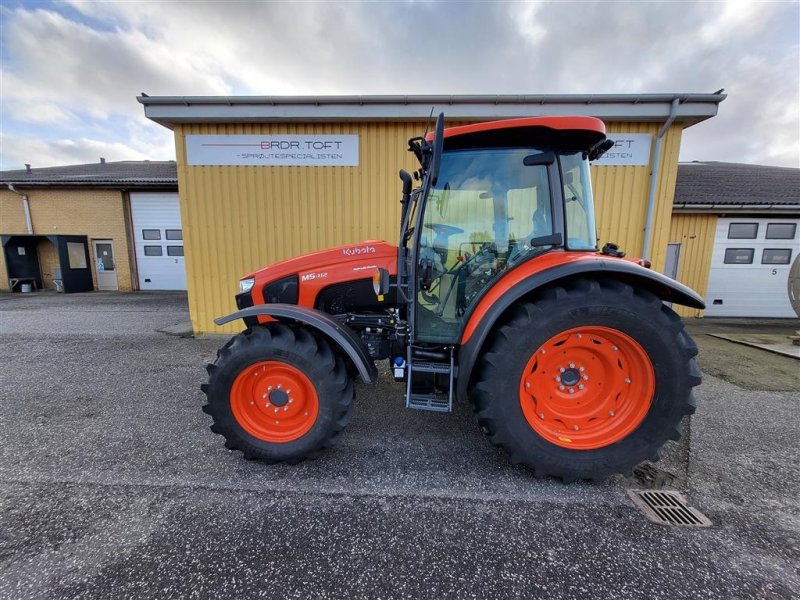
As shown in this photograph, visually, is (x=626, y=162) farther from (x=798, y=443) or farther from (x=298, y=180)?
(x=298, y=180)

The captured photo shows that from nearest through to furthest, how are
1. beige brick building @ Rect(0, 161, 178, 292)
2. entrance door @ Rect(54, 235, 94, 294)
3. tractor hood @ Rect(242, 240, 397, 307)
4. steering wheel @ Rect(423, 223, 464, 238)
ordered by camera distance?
1. steering wheel @ Rect(423, 223, 464, 238)
2. tractor hood @ Rect(242, 240, 397, 307)
3. entrance door @ Rect(54, 235, 94, 294)
4. beige brick building @ Rect(0, 161, 178, 292)

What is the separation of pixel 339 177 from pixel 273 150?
1095mm

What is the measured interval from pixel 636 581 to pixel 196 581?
197 centimetres

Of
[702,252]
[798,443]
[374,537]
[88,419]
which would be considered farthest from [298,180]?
[702,252]

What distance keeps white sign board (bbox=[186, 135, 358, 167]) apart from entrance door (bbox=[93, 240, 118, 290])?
9.71m

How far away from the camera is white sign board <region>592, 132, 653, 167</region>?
499 centimetres

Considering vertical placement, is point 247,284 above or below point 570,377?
above

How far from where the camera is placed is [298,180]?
17.2 ft

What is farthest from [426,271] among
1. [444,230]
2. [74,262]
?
[74,262]

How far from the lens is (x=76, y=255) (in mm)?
11695

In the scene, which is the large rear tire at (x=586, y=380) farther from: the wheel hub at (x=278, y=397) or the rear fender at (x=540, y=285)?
the wheel hub at (x=278, y=397)

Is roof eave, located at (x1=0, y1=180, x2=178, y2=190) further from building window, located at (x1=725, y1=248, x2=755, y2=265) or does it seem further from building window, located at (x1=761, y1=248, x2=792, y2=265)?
building window, located at (x1=761, y1=248, x2=792, y2=265)

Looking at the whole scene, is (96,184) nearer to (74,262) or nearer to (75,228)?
(75,228)

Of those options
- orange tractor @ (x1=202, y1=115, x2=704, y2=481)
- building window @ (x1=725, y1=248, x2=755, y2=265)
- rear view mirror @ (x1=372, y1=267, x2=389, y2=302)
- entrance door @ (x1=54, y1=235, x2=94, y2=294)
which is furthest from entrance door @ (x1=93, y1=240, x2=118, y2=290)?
building window @ (x1=725, y1=248, x2=755, y2=265)
